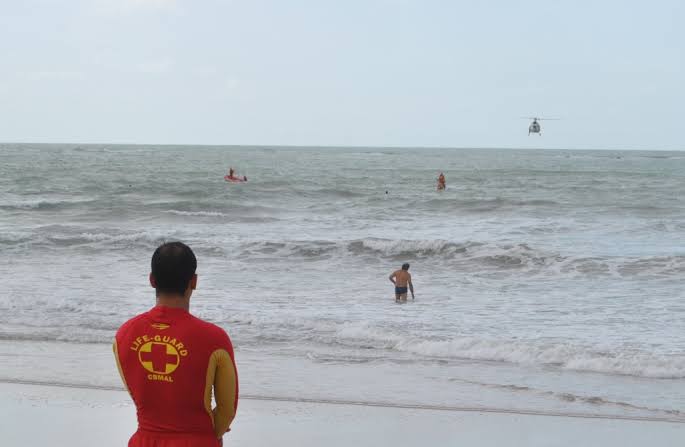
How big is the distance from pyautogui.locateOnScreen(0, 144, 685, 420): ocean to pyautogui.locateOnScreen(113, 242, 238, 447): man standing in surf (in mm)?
4301

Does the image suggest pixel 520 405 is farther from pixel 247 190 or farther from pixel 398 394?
pixel 247 190

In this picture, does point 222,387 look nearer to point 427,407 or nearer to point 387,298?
point 427,407

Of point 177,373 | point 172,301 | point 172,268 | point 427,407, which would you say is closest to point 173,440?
point 177,373

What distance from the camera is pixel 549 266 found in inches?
715

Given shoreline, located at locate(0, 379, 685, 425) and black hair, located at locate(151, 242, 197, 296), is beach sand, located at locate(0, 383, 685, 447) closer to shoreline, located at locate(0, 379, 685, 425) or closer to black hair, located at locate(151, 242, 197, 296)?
shoreline, located at locate(0, 379, 685, 425)

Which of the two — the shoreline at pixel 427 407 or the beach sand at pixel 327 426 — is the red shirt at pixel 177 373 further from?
the shoreline at pixel 427 407

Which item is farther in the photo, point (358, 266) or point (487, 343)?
point (358, 266)

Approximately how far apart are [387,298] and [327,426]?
26.6ft

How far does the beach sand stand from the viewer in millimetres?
5711

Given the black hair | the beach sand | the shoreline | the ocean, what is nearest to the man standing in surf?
the black hair

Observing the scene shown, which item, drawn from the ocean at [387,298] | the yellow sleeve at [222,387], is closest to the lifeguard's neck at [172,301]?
the yellow sleeve at [222,387]

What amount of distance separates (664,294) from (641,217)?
16.7 meters

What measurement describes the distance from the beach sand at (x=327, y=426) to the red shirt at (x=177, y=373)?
2.87m

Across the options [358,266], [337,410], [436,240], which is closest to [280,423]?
[337,410]
